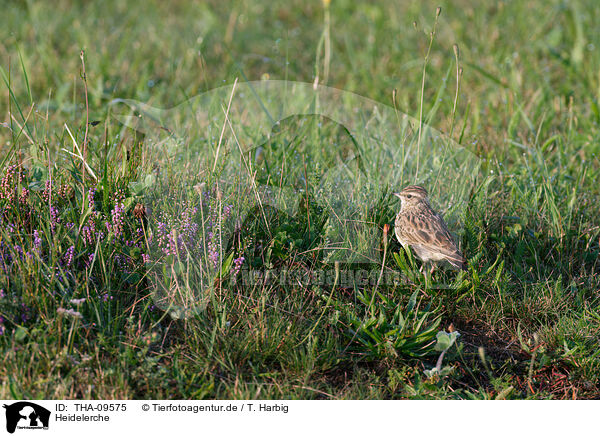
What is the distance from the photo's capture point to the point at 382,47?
7.28 metres

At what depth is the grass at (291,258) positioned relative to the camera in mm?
3053

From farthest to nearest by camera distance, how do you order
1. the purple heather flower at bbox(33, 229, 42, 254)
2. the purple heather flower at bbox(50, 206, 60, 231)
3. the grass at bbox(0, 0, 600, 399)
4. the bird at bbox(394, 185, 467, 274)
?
1. the bird at bbox(394, 185, 467, 274)
2. the purple heather flower at bbox(50, 206, 60, 231)
3. the purple heather flower at bbox(33, 229, 42, 254)
4. the grass at bbox(0, 0, 600, 399)

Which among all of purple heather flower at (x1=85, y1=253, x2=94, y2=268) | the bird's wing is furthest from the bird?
purple heather flower at (x1=85, y1=253, x2=94, y2=268)

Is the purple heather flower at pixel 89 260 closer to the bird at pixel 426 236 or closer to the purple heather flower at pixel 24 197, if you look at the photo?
the purple heather flower at pixel 24 197

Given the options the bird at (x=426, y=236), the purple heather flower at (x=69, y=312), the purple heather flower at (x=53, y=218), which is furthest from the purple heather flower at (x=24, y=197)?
the bird at (x=426, y=236)

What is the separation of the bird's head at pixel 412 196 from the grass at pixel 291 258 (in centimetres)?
14

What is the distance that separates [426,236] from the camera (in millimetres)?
3611

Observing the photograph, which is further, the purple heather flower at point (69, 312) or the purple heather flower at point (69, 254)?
the purple heather flower at point (69, 254)

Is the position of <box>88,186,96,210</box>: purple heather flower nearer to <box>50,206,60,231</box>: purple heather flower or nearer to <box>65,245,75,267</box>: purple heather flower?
<box>50,206,60,231</box>: purple heather flower

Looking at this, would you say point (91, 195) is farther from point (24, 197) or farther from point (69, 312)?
point (69, 312)
